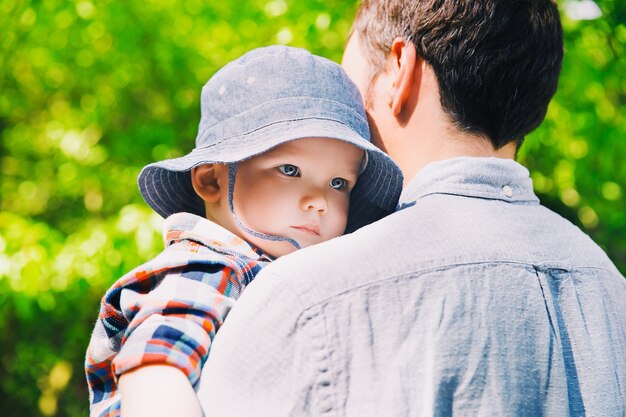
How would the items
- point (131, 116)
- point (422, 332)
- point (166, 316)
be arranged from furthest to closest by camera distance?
point (131, 116), point (166, 316), point (422, 332)

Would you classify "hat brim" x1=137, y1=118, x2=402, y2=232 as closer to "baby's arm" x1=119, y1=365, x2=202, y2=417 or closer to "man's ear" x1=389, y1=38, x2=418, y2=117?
"man's ear" x1=389, y1=38, x2=418, y2=117

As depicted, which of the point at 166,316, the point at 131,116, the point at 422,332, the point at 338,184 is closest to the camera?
the point at 422,332

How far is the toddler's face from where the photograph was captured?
6.14 feet

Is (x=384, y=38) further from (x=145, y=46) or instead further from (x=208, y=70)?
(x=145, y=46)

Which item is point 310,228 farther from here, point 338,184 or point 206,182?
point 206,182

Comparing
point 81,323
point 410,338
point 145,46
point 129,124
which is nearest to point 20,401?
point 81,323

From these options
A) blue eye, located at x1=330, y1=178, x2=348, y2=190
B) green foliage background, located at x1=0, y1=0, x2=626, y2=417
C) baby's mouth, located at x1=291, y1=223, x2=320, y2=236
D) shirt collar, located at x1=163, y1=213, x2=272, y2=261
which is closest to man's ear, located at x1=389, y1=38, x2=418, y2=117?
blue eye, located at x1=330, y1=178, x2=348, y2=190

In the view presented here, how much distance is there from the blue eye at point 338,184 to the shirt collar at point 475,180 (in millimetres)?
331

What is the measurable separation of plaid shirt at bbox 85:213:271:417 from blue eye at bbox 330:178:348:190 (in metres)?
0.26

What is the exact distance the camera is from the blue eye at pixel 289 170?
1.89m

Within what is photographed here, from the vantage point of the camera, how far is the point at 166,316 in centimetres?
153

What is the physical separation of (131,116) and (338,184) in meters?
3.70

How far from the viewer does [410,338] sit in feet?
4.35

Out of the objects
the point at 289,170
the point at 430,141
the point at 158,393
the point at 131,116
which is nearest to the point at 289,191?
the point at 289,170
